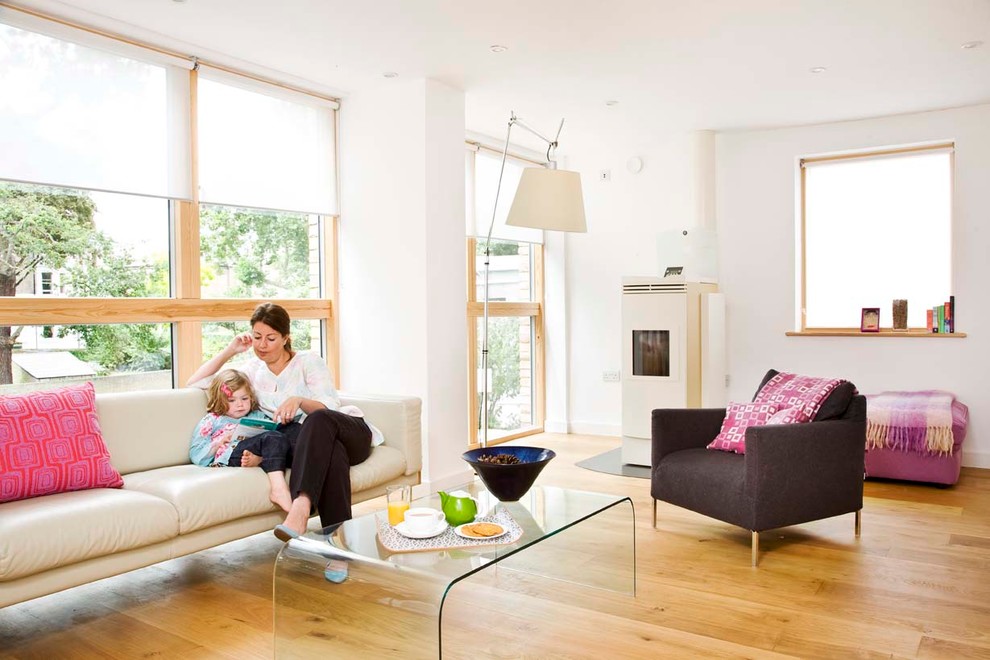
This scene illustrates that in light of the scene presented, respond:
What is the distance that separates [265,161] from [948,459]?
4.34 m

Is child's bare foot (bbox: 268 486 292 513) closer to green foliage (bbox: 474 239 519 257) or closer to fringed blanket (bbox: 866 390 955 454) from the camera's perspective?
green foliage (bbox: 474 239 519 257)

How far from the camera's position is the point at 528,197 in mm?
4055

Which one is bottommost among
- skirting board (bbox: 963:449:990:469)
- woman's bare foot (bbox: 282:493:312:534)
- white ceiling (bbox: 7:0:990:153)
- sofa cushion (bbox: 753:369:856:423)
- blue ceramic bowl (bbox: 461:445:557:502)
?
skirting board (bbox: 963:449:990:469)

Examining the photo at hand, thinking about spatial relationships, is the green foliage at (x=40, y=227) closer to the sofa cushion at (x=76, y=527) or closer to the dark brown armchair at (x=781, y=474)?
the sofa cushion at (x=76, y=527)

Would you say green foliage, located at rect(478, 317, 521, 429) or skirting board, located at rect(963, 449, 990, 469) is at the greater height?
green foliage, located at rect(478, 317, 521, 429)

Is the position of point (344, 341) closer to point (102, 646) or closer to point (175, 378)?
point (175, 378)

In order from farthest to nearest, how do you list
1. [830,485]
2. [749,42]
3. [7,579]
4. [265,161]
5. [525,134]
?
[525,134]
[265,161]
[749,42]
[830,485]
[7,579]

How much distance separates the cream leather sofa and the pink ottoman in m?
2.86

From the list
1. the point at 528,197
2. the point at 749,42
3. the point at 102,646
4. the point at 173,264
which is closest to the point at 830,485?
the point at 528,197

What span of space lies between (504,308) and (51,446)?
12.7ft

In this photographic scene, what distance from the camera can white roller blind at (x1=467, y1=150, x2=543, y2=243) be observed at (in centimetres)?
586

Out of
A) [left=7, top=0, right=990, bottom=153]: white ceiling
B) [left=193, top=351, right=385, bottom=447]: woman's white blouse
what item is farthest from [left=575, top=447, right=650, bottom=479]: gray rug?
[left=7, top=0, right=990, bottom=153]: white ceiling

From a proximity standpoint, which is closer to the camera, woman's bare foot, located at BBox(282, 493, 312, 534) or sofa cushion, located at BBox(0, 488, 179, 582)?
sofa cushion, located at BBox(0, 488, 179, 582)

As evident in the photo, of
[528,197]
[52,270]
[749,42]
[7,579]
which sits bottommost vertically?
[7,579]
